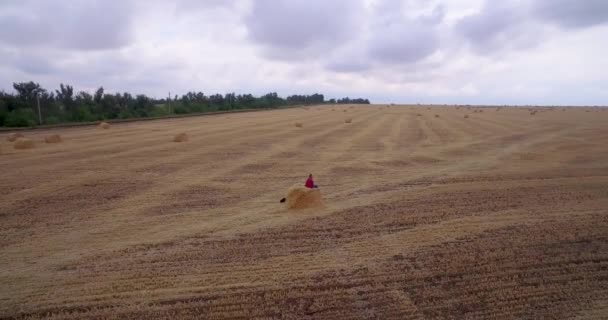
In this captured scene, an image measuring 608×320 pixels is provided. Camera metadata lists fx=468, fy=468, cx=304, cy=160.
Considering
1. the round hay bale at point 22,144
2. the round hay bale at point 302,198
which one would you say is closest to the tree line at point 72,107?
the round hay bale at point 22,144

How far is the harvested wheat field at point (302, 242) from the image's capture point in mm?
5059

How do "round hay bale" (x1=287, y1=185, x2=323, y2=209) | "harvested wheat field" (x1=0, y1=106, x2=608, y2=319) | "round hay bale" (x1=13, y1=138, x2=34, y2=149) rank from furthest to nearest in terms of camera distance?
"round hay bale" (x1=13, y1=138, x2=34, y2=149), "round hay bale" (x1=287, y1=185, x2=323, y2=209), "harvested wheat field" (x1=0, y1=106, x2=608, y2=319)

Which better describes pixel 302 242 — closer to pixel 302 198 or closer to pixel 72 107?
pixel 302 198

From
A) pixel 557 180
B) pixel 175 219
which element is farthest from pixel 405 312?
pixel 557 180

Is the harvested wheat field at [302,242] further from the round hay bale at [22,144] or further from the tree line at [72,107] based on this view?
the tree line at [72,107]

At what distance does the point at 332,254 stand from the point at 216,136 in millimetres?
17784

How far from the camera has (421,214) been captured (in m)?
8.48

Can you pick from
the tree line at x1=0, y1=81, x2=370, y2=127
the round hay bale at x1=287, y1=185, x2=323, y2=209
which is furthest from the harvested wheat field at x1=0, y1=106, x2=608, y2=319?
the tree line at x1=0, y1=81, x2=370, y2=127

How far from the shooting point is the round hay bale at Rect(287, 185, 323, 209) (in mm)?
8758

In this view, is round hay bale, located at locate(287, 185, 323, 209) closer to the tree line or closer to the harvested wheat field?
the harvested wheat field

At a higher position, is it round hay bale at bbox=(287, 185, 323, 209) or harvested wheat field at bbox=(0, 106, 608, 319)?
round hay bale at bbox=(287, 185, 323, 209)

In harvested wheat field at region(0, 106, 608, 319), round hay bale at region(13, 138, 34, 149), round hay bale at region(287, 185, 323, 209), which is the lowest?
harvested wheat field at region(0, 106, 608, 319)

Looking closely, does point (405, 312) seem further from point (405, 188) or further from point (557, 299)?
point (405, 188)

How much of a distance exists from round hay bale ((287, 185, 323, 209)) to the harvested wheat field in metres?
0.20
